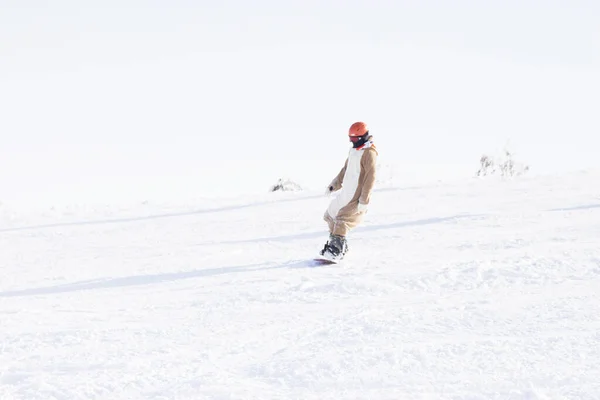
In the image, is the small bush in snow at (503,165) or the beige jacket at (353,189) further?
the small bush in snow at (503,165)

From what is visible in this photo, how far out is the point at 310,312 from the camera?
176 inches

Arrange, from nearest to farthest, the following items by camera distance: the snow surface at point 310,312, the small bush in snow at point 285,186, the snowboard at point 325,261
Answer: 1. the snow surface at point 310,312
2. the snowboard at point 325,261
3. the small bush in snow at point 285,186

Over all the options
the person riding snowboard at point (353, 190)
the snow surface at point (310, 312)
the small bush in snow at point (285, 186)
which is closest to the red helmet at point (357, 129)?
the person riding snowboard at point (353, 190)

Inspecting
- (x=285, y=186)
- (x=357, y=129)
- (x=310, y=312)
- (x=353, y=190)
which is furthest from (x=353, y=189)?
Result: (x=285, y=186)

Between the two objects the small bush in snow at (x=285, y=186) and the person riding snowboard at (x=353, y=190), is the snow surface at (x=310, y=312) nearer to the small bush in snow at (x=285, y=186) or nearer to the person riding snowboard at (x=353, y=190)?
the person riding snowboard at (x=353, y=190)

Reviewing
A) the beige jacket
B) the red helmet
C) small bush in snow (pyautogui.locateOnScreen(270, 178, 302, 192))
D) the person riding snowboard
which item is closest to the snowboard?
the person riding snowboard

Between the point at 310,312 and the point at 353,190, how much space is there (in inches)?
89.4

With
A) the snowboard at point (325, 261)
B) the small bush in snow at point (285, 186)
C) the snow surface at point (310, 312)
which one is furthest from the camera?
the small bush in snow at point (285, 186)

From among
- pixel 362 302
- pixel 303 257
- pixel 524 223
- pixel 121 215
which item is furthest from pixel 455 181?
pixel 362 302

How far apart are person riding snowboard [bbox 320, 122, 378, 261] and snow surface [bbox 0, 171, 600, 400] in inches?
9.4

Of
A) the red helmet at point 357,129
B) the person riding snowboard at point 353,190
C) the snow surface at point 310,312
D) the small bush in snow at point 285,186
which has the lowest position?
the snow surface at point 310,312

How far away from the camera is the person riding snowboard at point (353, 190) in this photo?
639 centimetres

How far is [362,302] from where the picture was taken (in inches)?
185

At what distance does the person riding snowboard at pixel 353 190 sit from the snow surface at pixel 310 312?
0.78 ft
